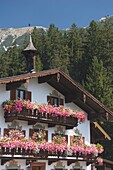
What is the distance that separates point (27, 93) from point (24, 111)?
188 centimetres

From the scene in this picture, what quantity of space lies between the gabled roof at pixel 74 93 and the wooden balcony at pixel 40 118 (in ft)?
5.09

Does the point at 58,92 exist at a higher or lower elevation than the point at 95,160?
higher

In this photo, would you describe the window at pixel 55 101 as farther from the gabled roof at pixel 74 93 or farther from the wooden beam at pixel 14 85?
the wooden beam at pixel 14 85

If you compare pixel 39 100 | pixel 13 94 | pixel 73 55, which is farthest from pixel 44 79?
pixel 73 55

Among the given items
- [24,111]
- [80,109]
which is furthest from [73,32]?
[24,111]

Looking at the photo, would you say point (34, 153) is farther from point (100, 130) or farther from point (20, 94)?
point (100, 130)

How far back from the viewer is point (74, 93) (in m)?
23.2

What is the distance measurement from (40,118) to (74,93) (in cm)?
386

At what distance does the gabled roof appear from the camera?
2127 cm

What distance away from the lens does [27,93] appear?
2103 centimetres

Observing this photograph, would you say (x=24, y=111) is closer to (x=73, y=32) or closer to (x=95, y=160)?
(x=95, y=160)

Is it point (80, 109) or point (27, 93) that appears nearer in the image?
point (27, 93)

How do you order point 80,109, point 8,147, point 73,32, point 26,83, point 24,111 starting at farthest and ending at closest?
point 73,32 < point 80,109 < point 26,83 < point 24,111 < point 8,147

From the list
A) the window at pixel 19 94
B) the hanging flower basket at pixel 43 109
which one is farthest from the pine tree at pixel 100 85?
the window at pixel 19 94
